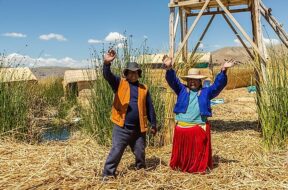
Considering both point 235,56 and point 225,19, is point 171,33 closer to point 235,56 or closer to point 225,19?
point 225,19

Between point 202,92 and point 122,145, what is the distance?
1.19 metres

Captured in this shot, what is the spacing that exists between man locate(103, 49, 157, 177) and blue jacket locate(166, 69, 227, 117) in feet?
1.29

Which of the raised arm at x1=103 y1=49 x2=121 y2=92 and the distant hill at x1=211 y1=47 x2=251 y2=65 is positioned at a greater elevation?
the distant hill at x1=211 y1=47 x2=251 y2=65

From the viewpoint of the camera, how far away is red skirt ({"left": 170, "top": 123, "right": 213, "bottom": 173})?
15.3 ft

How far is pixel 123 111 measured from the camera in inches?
178

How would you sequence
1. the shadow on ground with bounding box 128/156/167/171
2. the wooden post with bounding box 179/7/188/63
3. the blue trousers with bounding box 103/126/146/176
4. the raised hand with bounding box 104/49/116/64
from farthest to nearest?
1. the wooden post with bounding box 179/7/188/63
2. the shadow on ground with bounding box 128/156/167/171
3. the blue trousers with bounding box 103/126/146/176
4. the raised hand with bounding box 104/49/116/64

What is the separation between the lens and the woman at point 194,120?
464 cm

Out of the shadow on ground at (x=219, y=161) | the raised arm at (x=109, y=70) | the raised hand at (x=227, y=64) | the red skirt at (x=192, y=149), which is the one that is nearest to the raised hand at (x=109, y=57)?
the raised arm at (x=109, y=70)

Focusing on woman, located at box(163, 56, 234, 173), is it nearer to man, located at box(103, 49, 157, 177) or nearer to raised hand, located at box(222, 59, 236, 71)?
raised hand, located at box(222, 59, 236, 71)

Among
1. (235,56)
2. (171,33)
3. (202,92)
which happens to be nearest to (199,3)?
(171,33)

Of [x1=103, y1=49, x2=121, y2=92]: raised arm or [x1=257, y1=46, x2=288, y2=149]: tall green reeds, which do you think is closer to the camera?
[x1=103, y1=49, x2=121, y2=92]: raised arm

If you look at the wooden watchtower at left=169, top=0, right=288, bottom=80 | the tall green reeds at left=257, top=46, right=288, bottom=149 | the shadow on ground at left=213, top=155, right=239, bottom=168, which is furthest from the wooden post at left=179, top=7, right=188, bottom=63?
the shadow on ground at left=213, top=155, right=239, bottom=168

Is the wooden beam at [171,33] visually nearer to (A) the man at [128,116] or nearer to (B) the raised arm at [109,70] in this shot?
(A) the man at [128,116]

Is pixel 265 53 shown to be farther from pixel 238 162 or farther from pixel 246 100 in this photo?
pixel 246 100
